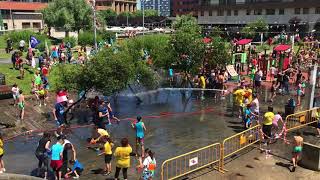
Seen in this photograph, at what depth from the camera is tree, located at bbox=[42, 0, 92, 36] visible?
5928 cm

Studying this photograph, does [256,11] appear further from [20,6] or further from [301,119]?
[301,119]

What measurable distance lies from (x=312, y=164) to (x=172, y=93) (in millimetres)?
14901

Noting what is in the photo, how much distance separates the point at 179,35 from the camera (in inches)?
1053

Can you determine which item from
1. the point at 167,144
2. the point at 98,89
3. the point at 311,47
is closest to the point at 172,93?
the point at 98,89

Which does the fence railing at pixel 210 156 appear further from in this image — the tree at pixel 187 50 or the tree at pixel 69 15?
the tree at pixel 69 15

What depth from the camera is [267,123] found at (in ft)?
51.8

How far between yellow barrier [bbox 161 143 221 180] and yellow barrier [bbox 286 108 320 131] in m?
5.57

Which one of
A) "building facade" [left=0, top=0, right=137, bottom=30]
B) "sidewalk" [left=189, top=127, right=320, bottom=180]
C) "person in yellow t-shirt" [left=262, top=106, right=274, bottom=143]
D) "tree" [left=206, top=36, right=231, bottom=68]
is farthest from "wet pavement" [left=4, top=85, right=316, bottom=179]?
"building facade" [left=0, top=0, right=137, bottom=30]

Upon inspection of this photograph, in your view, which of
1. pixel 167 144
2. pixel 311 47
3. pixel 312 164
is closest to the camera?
pixel 312 164

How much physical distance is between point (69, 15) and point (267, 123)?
4930 cm

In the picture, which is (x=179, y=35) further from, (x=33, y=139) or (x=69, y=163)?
(x=69, y=163)

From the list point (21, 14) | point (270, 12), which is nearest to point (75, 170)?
point (270, 12)

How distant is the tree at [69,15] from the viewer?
59.3m

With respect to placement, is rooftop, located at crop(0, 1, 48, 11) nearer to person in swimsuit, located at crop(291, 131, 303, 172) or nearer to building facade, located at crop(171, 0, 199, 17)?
building facade, located at crop(171, 0, 199, 17)
